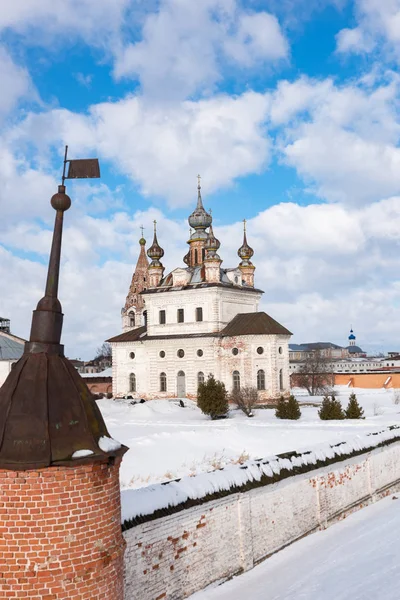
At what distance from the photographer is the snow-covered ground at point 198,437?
618 inches

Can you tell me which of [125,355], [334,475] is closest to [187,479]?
[334,475]

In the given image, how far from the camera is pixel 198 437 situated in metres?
21.2

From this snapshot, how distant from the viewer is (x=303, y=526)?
11.1 metres

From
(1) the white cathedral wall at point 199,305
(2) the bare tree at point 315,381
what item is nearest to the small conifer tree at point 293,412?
(1) the white cathedral wall at point 199,305

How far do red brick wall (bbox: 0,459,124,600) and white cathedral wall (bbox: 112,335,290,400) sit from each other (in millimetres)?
33765

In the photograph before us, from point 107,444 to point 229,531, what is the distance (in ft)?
13.9

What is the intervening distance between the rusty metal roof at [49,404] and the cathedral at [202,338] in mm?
33292

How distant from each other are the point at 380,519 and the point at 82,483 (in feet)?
30.9

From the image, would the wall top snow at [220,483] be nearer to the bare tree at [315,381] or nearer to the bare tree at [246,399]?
the bare tree at [246,399]

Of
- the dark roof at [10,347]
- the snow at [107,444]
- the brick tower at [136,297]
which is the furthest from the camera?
the brick tower at [136,297]

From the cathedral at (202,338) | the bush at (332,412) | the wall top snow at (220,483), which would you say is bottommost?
the wall top snow at (220,483)

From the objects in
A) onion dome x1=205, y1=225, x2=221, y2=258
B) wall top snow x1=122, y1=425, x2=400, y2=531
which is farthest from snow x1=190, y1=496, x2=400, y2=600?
onion dome x1=205, y1=225, x2=221, y2=258

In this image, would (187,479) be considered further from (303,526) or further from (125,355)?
(125,355)

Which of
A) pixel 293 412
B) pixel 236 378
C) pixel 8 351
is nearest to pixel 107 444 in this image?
pixel 293 412
